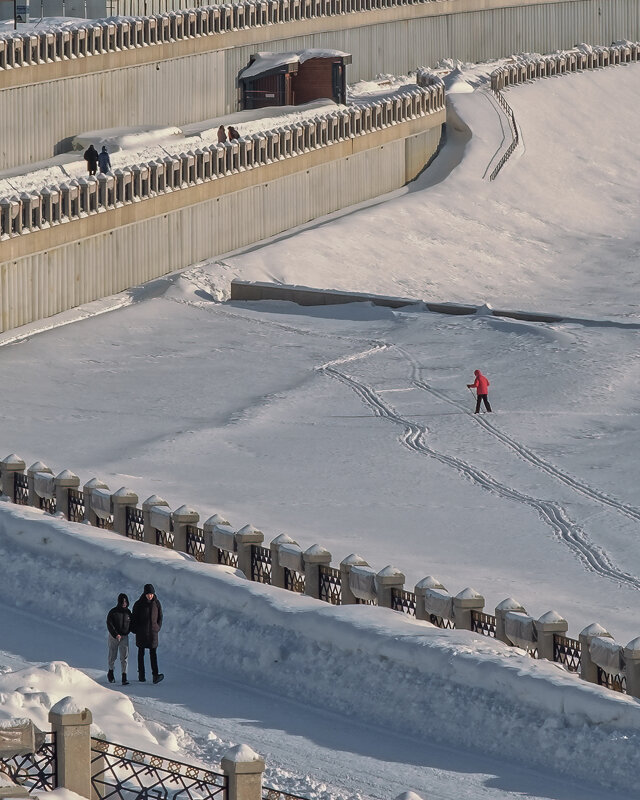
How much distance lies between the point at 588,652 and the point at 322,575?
4195 mm

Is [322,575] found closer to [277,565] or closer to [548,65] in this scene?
[277,565]

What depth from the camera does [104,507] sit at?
2580cm

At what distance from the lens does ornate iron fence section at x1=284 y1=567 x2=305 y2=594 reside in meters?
23.1

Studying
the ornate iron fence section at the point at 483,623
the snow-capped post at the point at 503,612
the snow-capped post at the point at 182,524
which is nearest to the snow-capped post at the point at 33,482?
the snow-capped post at the point at 182,524

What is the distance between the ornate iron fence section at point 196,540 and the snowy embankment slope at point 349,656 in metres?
1.01

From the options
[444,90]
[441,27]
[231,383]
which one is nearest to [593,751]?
[231,383]

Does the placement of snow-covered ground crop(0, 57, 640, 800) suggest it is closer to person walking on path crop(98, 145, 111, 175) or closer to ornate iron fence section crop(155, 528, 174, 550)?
ornate iron fence section crop(155, 528, 174, 550)

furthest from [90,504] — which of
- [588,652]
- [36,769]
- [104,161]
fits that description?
[104,161]

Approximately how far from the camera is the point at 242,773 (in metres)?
14.5

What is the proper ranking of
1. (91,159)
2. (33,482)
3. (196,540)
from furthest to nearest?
(91,159) → (33,482) → (196,540)

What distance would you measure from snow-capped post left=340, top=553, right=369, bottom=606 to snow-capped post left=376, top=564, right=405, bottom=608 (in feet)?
1.60

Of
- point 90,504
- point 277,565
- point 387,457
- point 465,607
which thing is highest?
point 465,607

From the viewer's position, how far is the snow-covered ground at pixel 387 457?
19.2 m

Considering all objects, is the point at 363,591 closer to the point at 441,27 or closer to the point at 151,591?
the point at 151,591
